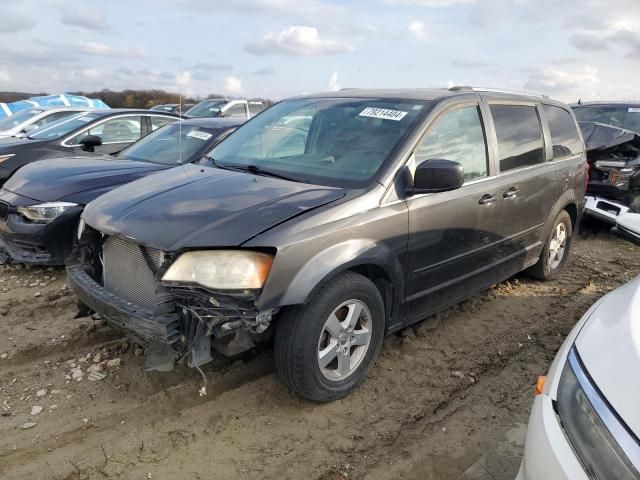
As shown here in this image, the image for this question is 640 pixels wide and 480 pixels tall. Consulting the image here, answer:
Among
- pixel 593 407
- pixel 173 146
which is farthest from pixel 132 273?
pixel 173 146

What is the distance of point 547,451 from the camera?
63.6 inches

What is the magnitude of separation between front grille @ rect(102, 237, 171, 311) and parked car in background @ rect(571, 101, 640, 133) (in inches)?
338

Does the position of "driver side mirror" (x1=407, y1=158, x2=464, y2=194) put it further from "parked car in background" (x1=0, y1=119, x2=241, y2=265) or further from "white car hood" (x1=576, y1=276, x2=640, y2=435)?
"parked car in background" (x1=0, y1=119, x2=241, y2=265)

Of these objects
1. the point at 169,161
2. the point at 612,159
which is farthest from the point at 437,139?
the point at 612,159

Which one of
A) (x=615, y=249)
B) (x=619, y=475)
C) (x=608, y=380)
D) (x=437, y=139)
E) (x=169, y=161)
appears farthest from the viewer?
(x=615, y=249)

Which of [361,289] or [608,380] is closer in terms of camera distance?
[608,380]

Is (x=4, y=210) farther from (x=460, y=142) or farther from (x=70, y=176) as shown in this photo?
(x=460, y=142)

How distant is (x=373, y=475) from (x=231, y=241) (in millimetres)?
1334

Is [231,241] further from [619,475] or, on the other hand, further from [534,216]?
[534,216]

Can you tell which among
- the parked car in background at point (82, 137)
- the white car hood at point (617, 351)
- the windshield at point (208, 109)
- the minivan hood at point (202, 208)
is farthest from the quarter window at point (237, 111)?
the white car hood at point (617, 351)

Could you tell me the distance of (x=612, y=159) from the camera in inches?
295

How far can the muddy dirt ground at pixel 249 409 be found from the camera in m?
2.56

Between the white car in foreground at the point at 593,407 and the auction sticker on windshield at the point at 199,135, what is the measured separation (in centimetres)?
482

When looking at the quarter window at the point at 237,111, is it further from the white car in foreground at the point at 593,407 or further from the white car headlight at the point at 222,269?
the white car in foreground at the point at 593,407
